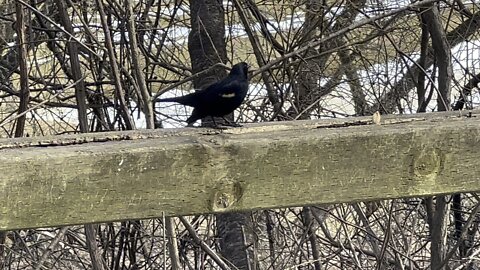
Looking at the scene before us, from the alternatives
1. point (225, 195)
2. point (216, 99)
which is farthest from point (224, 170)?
point (216, 99)

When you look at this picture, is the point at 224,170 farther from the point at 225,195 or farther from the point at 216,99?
the point at 216,99

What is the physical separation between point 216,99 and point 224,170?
1356 millimetres

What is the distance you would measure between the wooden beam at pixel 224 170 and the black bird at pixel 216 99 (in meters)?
1.19

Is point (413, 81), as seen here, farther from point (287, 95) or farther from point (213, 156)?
point (213, 156)

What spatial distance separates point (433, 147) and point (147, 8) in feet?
7.94

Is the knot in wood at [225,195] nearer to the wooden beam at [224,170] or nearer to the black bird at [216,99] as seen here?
the wooden beam at [224,170]

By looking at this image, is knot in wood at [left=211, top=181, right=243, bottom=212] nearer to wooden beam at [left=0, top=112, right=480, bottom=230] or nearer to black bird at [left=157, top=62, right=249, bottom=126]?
wooden beam at [left=0, top=112, right=480, bottom=230]

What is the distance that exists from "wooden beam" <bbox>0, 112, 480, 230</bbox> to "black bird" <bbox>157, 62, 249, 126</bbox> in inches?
47.0

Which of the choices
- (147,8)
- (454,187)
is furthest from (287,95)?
(454,187)

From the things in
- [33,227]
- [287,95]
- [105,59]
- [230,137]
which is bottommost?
[33,227]

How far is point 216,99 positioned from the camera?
248 centimetres

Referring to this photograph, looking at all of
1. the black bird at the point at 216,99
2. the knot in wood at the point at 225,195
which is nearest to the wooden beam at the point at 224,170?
the knot in wood at the point at 225,195

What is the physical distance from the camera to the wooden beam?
1.07 meters

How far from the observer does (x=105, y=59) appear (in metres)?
3.44
